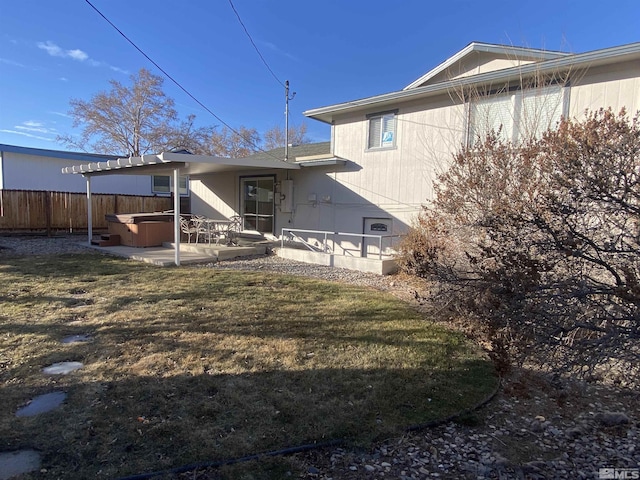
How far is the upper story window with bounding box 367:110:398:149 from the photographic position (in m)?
9.38

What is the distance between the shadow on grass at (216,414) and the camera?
2197mm

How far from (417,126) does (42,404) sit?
8458 millimetres

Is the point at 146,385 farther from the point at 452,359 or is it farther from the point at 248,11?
the point at 248,11

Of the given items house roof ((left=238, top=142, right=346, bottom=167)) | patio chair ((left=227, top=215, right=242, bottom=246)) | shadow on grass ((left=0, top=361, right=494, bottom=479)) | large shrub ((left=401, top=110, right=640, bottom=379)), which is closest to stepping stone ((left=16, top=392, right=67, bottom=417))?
shadow on grass ((left=0, top=361, right=494, bottom=479))

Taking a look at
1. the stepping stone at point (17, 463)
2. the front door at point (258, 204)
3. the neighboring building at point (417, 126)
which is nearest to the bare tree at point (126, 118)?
the neighboring building at point (417, 126)

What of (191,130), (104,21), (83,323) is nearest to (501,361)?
(83,323)

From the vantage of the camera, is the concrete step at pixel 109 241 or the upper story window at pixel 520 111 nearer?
the upper story window at pixel 520 111

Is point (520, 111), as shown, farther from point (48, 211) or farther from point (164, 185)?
point (164, 185)

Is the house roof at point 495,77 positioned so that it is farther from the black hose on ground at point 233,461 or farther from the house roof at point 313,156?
the black hose on ground at point 233,461

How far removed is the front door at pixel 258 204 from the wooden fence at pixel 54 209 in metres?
5.85

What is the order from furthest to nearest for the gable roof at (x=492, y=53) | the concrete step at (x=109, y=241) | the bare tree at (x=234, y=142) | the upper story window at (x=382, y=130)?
the bare tree at (x=234, y=142) → the concrete step at (x=109, y=241) → the upper story window at (x=382, y=130) → the gable roof at (x=492, y=53)

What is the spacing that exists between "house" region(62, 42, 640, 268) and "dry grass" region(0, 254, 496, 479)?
353 cm

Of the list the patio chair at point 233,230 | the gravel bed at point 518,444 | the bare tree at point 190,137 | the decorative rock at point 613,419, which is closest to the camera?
the gravel bed at point 518,444

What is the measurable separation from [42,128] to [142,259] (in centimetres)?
2479
